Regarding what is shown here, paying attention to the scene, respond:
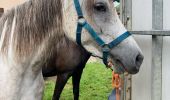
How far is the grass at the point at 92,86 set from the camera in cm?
600

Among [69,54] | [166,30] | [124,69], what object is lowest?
[69,54]

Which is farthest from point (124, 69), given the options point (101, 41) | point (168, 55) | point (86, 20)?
point (168, 55)

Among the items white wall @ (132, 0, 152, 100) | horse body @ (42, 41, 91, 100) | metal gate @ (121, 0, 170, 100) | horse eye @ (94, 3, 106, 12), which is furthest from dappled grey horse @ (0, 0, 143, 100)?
horse body @ (42, 41, 91, 100)

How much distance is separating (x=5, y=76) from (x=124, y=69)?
0.79m

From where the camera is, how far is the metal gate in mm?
2801

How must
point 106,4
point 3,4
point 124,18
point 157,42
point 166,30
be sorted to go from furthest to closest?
point 3,4 → point 124,18 → point 157,42 → point 166,30 → point 106,4

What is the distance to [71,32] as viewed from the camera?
2.39 m

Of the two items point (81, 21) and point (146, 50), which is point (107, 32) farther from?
point (146, 50)

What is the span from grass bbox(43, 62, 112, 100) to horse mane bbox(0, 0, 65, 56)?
133 inches

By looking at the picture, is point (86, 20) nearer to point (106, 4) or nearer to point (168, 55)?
point (106, 4)

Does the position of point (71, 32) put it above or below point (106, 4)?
below

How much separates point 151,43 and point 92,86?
381cm

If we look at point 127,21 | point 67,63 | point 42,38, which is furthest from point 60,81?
point 42,38

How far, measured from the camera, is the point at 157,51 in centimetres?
286
